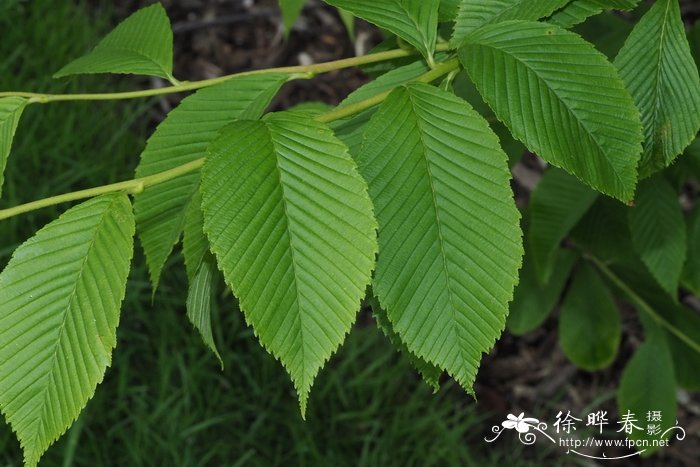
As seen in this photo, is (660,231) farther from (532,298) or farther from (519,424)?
(519,424)

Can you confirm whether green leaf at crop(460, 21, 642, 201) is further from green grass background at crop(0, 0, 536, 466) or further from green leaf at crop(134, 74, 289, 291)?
green grass background at crop(0, 0, 536, 466)

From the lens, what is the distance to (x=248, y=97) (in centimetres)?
88

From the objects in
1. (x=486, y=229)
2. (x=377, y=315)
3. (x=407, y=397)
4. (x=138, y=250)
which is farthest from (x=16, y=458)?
(x=486, y=229)

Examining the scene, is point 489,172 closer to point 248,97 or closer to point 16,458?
point 248,97

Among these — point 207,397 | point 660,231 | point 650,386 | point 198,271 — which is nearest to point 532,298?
point 650,386

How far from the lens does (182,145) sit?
0.90 meters

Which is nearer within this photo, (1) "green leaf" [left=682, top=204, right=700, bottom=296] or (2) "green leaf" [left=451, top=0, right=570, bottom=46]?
(2) "green leaf" [left=451, top=0, right=570, bottom=46]

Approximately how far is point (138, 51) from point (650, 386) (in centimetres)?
139

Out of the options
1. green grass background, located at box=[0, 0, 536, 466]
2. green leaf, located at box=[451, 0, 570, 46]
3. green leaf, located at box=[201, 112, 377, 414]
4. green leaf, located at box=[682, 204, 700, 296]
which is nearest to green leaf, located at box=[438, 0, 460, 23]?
green leaf, located at box=[451, 0, 570, 46]

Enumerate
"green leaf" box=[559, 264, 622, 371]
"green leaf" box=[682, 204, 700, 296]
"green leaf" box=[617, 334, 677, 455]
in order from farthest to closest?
1. "green leaf" box=[559, 264, 622, 371]
2. "green leaf" box=[617, 334, 677, 455]
3. "green leaf" box=[682, 204, 700, 296]

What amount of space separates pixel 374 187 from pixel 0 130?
0.33 metres

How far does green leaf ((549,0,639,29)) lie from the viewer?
82 centimetres

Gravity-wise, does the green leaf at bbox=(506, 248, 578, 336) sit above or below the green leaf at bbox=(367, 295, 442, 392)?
below

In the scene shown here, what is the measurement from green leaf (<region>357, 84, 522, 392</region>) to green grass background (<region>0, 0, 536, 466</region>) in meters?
1.44
